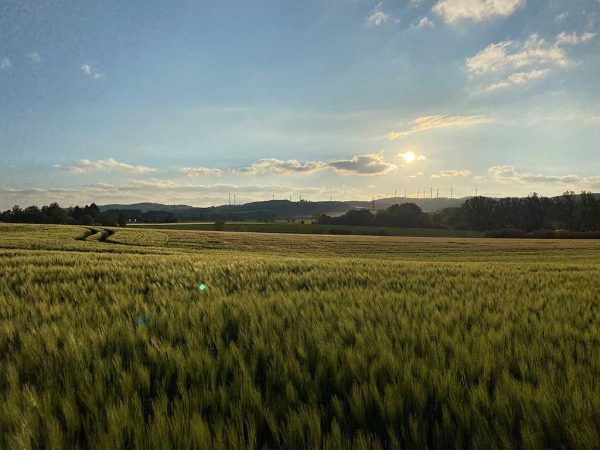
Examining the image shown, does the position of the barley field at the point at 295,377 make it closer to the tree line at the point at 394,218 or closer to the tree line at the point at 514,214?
the tree line at the point at 394,218

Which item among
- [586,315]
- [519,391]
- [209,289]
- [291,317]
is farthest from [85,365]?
[586,315]

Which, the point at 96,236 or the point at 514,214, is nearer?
the point at 96,236

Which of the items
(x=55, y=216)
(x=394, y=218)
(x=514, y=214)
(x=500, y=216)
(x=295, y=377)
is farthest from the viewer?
(x=514, y=214)

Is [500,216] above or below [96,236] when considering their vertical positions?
above

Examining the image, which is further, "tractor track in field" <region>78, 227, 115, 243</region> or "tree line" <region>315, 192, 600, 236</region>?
"tree line" <region>315, 192, 600, 236</region>

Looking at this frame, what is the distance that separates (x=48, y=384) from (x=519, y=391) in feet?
9.26

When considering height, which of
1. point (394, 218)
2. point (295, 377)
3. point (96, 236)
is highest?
point (394, 218)

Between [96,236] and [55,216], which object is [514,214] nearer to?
[96,236]

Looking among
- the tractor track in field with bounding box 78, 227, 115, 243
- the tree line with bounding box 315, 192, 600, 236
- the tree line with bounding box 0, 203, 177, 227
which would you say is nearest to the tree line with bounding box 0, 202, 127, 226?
the tree line with bounding box 0, 203, 177, 227

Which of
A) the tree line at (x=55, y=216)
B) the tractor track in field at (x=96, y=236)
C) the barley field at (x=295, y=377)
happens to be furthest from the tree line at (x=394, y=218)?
the barley field at (x=295, y=377)

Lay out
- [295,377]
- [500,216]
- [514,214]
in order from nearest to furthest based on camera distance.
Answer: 1. [295,377]
2. [500,216]
3. [514,214]

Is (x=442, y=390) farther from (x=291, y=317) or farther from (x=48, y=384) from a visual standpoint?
(x=48, y=384)

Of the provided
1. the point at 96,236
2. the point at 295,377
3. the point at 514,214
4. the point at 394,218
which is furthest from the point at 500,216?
the point at 295,377

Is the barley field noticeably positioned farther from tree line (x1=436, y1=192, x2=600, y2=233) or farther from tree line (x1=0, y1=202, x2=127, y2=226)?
tree line (x1=436, y1=192, x2=600, y2=233)
